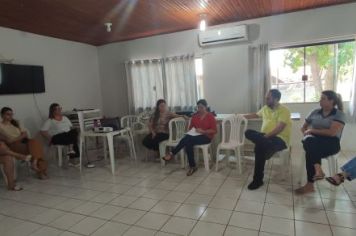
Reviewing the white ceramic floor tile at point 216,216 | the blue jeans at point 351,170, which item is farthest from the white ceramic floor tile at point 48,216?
the blue jeans at point 351,170

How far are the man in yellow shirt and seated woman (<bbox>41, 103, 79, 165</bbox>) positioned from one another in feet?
8.84

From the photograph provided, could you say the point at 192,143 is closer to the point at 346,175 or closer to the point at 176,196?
the point at 176,196

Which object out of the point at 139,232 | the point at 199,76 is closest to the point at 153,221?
the point at 139,232

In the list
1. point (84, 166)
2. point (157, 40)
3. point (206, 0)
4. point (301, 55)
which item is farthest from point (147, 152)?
point (301, 55)

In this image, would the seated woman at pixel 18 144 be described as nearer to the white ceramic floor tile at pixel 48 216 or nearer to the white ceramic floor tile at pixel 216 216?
the white ceramic floor tile at pixel 48 216

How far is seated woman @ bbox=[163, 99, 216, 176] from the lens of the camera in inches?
139

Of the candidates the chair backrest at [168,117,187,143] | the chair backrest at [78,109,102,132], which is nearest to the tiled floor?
the chair backrest at [168,117,187,143]

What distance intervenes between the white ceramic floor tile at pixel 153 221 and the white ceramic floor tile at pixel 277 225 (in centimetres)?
83

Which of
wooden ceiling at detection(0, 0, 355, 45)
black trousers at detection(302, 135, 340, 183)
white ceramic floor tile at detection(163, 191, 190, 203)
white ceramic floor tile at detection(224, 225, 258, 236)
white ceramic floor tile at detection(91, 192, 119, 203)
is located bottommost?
white ceramic floor tile at detection(163, 191, 190, 203)

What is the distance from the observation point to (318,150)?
2611 millimetres

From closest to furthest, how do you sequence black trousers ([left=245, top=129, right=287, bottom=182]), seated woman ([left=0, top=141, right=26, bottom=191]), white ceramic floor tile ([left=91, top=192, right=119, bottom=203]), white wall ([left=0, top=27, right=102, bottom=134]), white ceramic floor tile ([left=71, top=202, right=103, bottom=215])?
white ceramic floor tile ([left=71, top=202, right=103, bottom=215]), white ceramic floor tile ([left=91, top=192, right=119, bottom=203]), black trousers ([left=245, top=129, right=287, bottom=182]), seated woman ([left=0, top=141, right=26, bottom=191]), white wall ([left=0, top=27, right=102, bottom=134])

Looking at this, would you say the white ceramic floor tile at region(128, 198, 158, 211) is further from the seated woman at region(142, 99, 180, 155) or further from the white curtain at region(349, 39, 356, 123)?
the white curtain at region(349, 39, 356, 123)

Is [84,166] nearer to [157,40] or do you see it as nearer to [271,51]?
[157,40]

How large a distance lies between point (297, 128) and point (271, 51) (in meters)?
1.41
